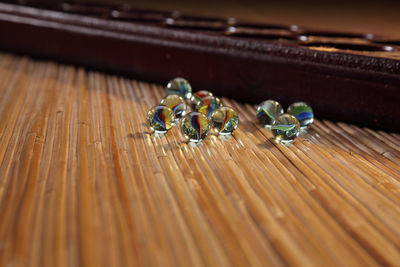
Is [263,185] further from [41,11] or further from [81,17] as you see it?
[41,11]

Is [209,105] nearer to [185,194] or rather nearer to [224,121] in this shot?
[224,121]

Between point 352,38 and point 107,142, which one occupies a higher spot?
point 352,38

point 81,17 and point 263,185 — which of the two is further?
point 81,17

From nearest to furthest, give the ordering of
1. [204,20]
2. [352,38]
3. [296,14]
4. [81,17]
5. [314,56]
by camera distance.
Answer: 1. [314,56]
2. [352,38]
3. [81,17]
4. [204,20]
5. [296,14]

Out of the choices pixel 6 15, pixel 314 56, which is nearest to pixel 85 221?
pixel 314 56

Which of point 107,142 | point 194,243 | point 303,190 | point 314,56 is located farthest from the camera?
point 314,56

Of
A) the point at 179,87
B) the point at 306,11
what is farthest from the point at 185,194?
the point at 306,11
